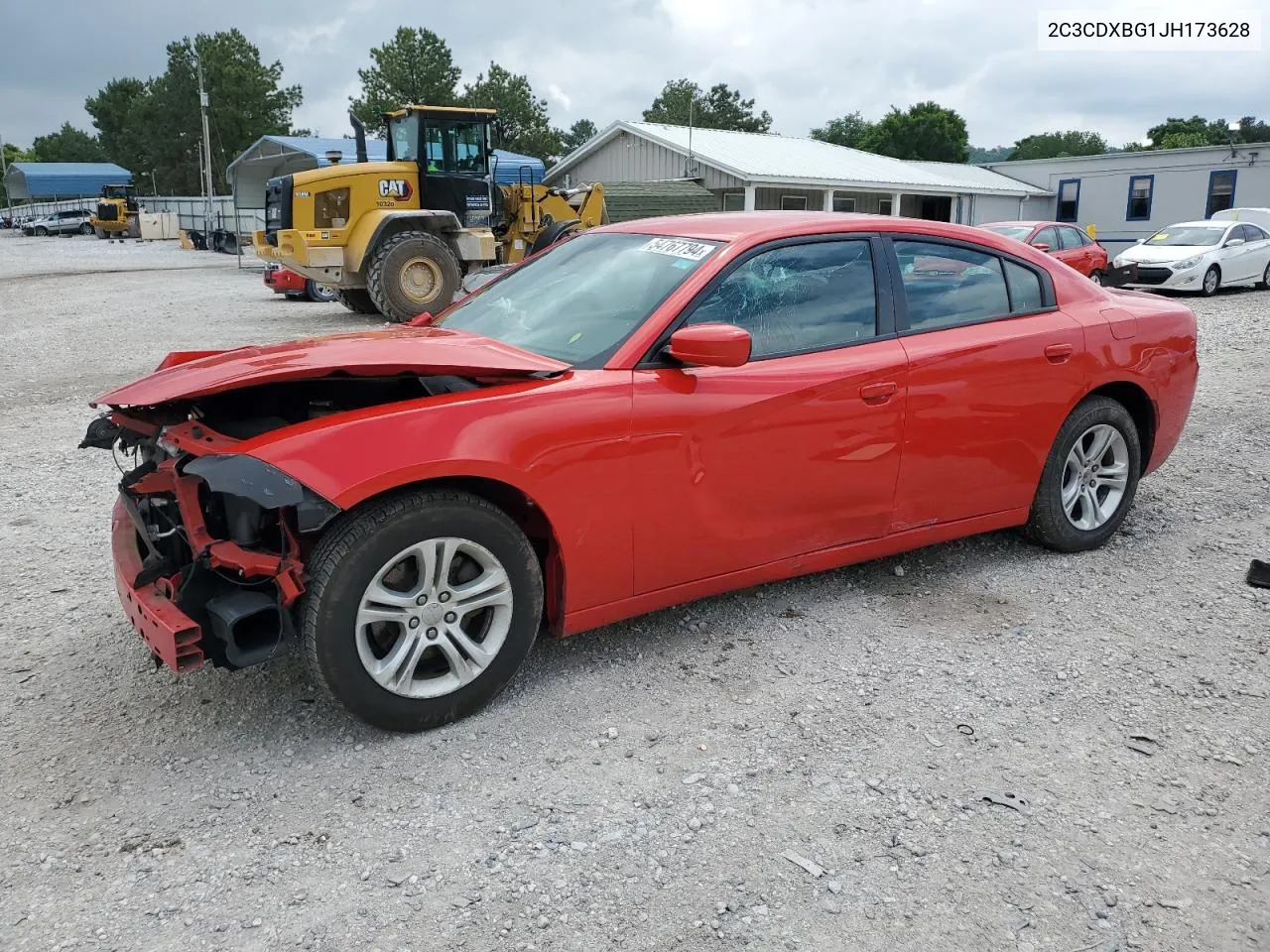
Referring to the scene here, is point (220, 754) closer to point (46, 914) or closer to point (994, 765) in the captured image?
point (46, 914)

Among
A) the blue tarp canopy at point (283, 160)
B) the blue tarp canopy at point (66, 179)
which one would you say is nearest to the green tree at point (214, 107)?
the blue tarp canopy at point (66, 179)

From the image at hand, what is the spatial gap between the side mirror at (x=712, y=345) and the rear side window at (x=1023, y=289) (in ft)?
5.54

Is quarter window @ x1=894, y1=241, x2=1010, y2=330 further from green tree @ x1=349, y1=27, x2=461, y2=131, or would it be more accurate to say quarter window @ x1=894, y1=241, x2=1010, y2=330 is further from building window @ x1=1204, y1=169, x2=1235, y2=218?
green tree @ x1=349, y1=27, x2=461, y2=131

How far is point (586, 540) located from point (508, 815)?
0.90 meters

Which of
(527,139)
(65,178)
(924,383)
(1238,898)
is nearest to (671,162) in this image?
(924,383)

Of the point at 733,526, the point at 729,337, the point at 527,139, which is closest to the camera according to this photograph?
the point at 729,337

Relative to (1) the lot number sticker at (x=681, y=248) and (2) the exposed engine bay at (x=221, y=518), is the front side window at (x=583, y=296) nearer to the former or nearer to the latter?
(1) the lot number sticker at (x=681, y=248)

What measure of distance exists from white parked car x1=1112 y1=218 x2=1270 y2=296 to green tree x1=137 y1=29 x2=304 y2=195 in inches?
2526

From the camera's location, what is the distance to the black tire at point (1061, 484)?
439 cm

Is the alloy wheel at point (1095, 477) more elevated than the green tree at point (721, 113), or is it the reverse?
the green tree at point (721, 113)

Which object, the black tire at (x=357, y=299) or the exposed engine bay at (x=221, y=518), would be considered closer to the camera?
the exposed engine bay at (x=221, y=518)

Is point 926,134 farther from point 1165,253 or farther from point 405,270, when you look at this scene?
point 405,270

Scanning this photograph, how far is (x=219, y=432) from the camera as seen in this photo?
3045mm

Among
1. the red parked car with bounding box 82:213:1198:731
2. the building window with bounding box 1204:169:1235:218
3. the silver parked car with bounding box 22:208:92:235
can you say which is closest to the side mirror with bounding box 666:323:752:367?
the red parked car with bounding box 82:213:1198:731
